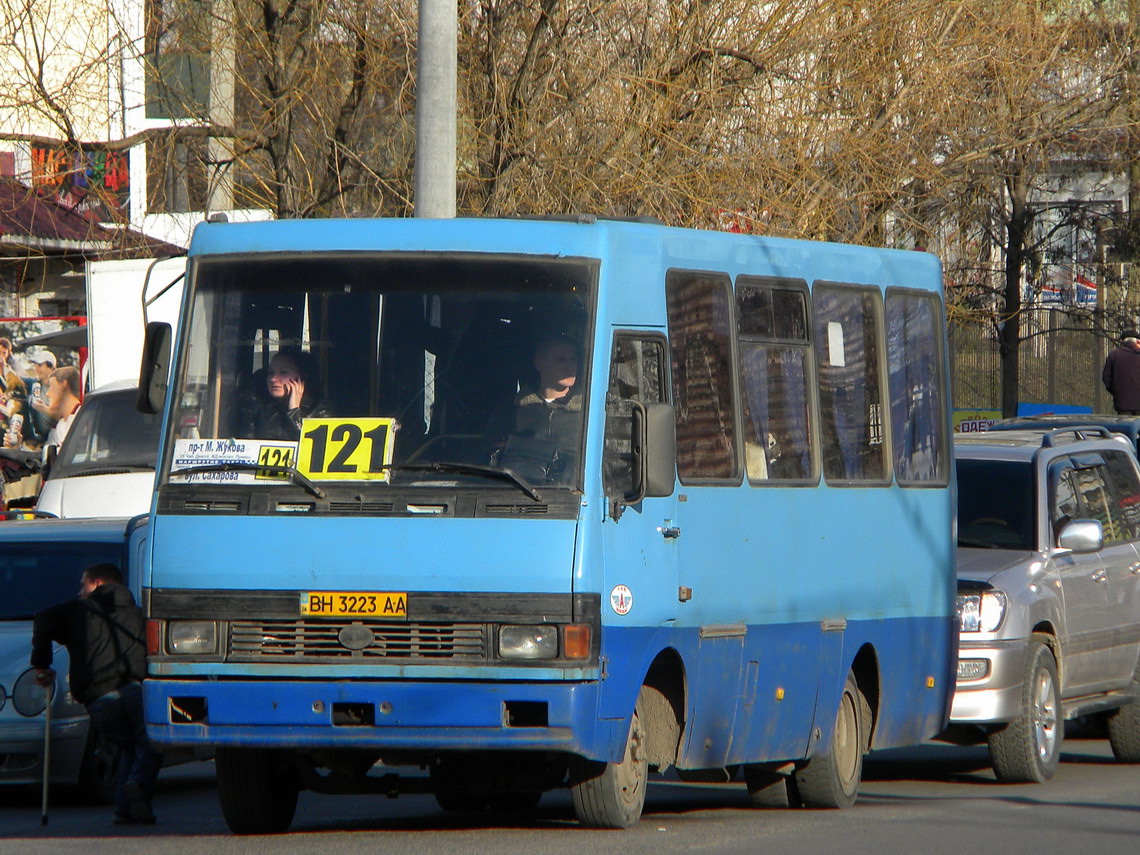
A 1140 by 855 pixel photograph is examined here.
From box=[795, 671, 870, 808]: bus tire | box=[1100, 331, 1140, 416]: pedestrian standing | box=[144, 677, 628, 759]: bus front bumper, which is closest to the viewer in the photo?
box=[144, 677, 628, 759]: bus front bumper

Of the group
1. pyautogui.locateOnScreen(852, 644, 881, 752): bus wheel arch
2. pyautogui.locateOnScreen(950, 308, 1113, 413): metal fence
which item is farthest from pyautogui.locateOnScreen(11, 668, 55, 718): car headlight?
pyautogui.locateOnScreen(950, 308, 1113, 413): metal fence

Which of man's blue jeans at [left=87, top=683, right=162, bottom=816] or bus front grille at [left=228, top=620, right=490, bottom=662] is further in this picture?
man's blue jeans at [left=87, top=683, right=162, bottom=816]

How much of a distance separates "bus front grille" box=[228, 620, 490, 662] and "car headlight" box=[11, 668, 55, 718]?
10.4 feet

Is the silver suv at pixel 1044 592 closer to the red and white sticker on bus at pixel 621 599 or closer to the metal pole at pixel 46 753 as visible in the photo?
the red and white sticker on bus at pixel 621 599

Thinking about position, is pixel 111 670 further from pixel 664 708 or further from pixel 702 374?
pixel 702 374

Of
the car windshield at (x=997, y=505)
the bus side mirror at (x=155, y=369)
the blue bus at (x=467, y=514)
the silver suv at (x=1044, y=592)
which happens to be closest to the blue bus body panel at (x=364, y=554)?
the blue bus at (x=467, y=514)

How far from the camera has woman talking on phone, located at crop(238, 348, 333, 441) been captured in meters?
8.20

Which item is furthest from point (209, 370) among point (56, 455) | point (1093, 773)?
point (56, 455)

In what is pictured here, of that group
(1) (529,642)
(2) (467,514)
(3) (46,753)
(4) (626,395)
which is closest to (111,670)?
(3) (46,753)

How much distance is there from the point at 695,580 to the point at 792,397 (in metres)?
1.46

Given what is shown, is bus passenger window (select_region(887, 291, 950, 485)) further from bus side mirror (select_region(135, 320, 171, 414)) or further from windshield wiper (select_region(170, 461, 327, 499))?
bus side mirror (select_region(135, 320, 171, 414))

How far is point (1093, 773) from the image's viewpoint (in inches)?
482

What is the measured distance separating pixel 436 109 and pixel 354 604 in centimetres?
553

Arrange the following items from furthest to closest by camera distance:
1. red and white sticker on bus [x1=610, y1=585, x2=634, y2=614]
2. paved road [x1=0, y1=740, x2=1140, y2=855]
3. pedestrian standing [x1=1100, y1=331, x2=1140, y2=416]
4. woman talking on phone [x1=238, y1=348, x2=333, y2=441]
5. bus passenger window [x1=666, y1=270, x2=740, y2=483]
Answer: pedestrian standing [x1=1100, y1=331, x2=1140, y2=416] → bus passenger window [x1=666, y1=270, x2=740, y2=483] → paved road [x1=0, y1=740, x2=1140, y2=855] → woman talking on phone [x1=238, y1=348, x2=333, y2=441] → red and white sticker on bus [x1=610, y1=585, x2=634, y2=614]
